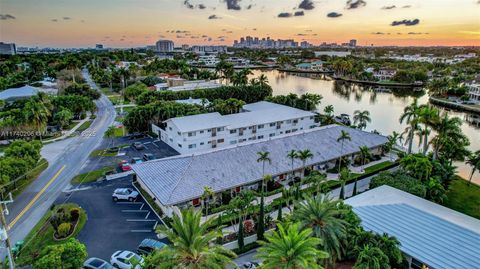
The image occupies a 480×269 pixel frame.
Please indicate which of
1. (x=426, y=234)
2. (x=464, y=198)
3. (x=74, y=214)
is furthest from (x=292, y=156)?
(x=74, y=214)

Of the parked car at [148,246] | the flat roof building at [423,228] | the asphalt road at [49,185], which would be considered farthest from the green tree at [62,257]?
the flat roof building at [423,228]

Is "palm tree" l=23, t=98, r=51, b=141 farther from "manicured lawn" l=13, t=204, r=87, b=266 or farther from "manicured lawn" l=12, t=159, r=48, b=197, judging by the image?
"manicured lawn" l=13, t=204, r=87, b=266

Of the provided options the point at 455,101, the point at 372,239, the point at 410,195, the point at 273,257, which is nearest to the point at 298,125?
the point at 410,195

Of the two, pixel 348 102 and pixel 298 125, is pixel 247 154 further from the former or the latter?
pixel 348 102

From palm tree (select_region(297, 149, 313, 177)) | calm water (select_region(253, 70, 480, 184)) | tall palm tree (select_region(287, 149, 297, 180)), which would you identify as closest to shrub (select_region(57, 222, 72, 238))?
tall palm tree (select_region(287, 149, 297, 180))

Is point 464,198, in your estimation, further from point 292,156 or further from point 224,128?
point 224,128

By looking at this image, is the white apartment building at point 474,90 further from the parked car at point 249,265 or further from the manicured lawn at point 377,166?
the parked car at point 249,265
